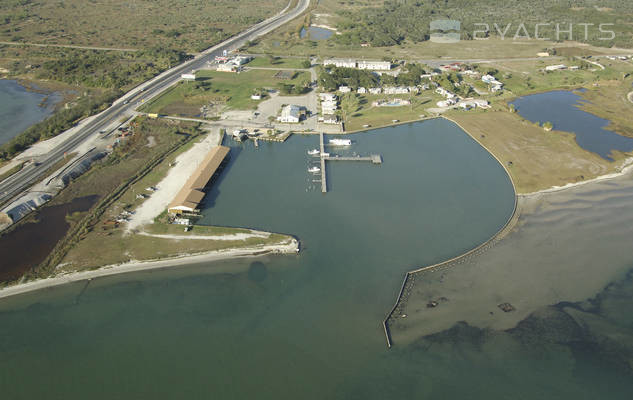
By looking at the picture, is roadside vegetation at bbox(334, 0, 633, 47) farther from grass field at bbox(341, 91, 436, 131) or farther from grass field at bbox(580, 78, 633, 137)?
grass field at bbox(341, 91, 436, 131)

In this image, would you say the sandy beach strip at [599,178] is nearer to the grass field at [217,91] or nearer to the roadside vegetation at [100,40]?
the grass field at [217,91]

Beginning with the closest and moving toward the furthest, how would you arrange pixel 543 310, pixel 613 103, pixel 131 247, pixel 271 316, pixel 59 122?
1. pixel 271 316
2. pixel 543 310
3. pixel 131 247
4. pixel 59 122
5. pixel 613 103

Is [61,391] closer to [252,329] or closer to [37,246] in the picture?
[252,329]

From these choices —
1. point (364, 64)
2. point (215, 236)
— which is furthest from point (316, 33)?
point (215, 236)

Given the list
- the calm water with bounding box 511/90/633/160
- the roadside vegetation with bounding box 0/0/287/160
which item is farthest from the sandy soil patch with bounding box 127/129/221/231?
the calm water with bounding box 511/90/633/160

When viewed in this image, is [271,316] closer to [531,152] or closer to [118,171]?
[118,171]

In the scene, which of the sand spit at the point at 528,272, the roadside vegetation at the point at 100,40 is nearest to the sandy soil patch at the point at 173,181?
the roadside vegetation at the point at 100,40
